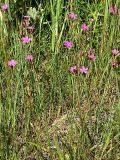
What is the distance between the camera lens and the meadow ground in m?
1.88

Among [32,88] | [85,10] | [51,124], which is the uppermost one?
[85,10]

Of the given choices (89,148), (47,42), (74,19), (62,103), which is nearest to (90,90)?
(62,103)

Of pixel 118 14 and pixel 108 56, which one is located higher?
pixel 118 14

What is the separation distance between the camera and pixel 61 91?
7.63 feet

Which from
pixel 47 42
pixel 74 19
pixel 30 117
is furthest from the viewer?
pixel 47 42

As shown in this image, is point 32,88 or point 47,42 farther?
point 47,42

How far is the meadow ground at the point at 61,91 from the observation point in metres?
1.88

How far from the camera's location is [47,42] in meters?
2.86

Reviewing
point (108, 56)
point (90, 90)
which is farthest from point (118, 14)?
point (90, 90)

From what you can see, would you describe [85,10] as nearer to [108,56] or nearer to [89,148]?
[108,56]

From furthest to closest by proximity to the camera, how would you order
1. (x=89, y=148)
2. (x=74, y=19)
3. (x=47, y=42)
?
1. (x=47, y=42)
2. (x=74, y=19)
3. (x=89, y=148)

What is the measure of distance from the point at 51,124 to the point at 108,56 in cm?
55

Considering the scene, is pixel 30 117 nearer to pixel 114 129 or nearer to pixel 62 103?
pixel 62 103

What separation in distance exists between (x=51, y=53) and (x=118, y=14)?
0.45 meters
